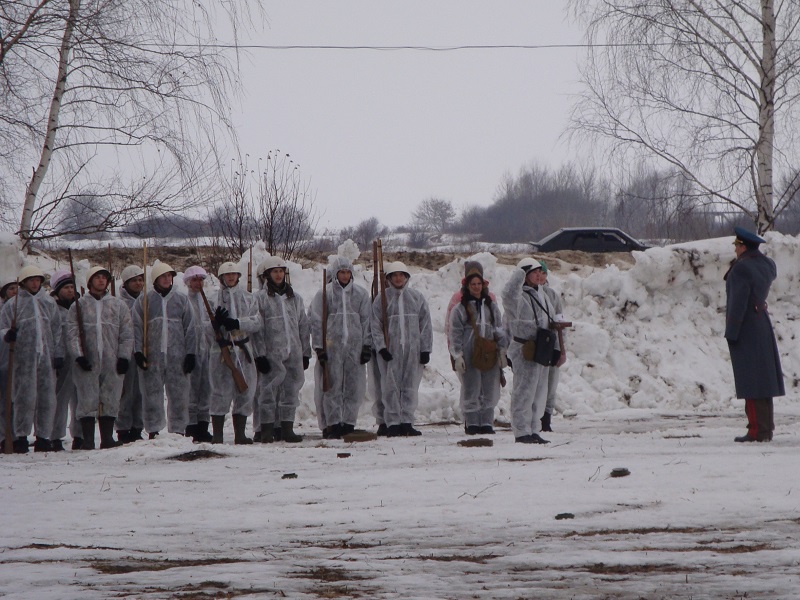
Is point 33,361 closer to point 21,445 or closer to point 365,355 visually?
point 21,445

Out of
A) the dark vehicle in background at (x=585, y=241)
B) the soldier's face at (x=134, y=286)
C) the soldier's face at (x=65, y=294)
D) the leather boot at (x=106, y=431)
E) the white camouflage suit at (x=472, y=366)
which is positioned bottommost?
the leather boot at (x=106, y=431)

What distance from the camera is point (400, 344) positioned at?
11.2 m

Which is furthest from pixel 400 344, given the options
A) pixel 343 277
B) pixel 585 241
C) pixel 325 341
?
pixel 585 241

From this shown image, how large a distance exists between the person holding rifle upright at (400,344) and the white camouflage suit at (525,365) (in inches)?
58.0

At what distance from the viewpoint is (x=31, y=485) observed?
7.33 metres

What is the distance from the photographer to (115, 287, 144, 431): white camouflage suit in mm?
10930

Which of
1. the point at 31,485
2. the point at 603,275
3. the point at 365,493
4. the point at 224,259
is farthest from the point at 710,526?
the point at 224,259

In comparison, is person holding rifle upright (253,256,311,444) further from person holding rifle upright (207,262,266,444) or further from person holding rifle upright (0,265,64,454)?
person holding rifle upright (0,265,64,454)

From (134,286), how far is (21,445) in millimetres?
2026

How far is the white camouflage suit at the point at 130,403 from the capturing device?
10930 mm

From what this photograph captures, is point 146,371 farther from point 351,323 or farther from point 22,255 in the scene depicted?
point 22,255

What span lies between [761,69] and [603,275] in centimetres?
368

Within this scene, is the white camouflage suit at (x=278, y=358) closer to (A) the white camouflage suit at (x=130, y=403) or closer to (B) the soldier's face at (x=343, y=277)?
(B) the soldier's face at (x=343, y=277)

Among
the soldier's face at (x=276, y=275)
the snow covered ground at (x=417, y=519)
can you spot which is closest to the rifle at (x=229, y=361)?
the soldier's face at (x=276, y=275)
